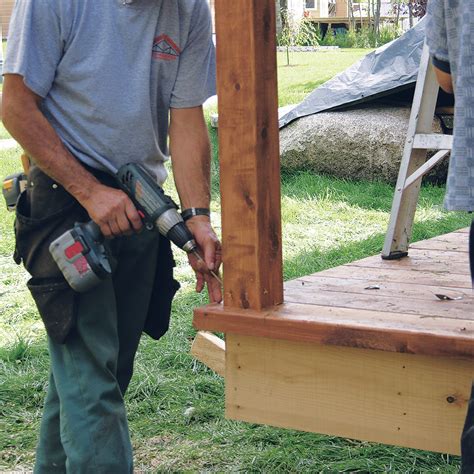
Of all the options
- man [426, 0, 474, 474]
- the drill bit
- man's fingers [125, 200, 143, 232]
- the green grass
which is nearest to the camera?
man [426, 0, 474, 474]

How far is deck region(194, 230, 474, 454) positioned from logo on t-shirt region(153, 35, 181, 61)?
0.81 metres

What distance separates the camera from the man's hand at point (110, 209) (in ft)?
9.25

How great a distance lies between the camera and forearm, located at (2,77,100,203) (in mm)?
2760

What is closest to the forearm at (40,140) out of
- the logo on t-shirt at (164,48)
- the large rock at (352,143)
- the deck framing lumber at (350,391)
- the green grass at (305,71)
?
the logo on t-shirt at (164,48)

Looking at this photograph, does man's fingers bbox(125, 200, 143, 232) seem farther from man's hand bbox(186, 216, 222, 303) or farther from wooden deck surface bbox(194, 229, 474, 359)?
wooden deck surface bbox(194, 229, 474, 359)

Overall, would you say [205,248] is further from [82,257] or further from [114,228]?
[82,257]

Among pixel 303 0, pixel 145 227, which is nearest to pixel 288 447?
pixel 145 227

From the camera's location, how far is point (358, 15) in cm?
3509

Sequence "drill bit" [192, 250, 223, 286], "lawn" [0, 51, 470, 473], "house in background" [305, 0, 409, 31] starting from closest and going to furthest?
"drill bit" [192, 250, 223, 286] < "lawn" [0, 51, 470, 473] < "house in background" [305, 0, 409, 31]

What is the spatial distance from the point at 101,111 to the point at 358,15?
33.5 meters

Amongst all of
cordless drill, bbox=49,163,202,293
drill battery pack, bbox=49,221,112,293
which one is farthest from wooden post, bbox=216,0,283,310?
drill battery pack, bbox=49,221,112,293

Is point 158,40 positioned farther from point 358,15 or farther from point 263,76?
point 358,15

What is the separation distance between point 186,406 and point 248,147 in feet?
5.89

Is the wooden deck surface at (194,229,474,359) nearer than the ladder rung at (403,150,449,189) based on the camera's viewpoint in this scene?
Yes
